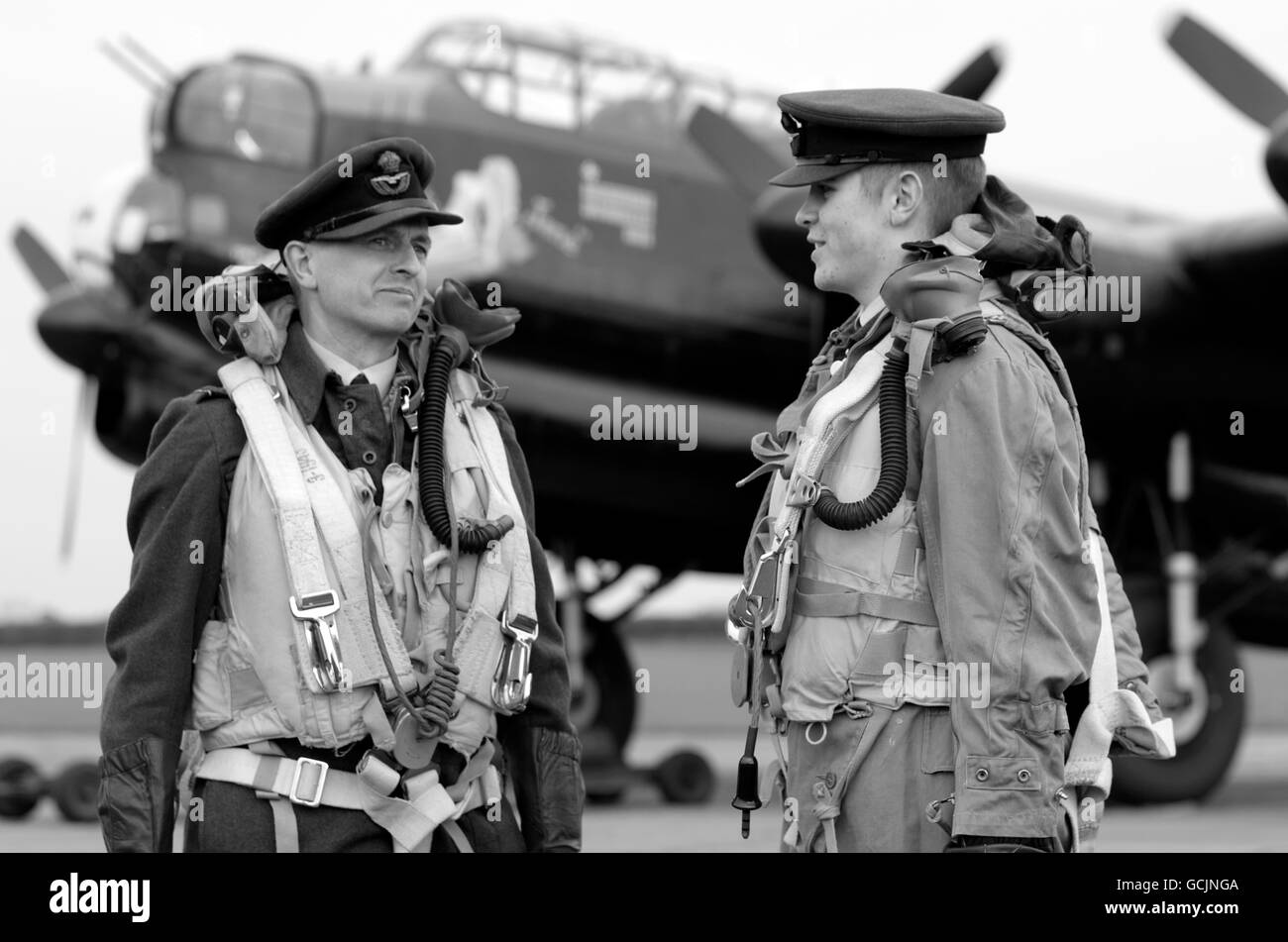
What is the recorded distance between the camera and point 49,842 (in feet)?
29.7

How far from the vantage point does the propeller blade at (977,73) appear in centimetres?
945

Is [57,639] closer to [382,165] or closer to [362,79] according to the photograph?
[362,79]

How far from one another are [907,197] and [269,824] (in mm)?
1534

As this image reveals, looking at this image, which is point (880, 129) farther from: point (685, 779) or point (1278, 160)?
point (685, 779)

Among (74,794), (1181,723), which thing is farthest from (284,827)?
(1181,723)

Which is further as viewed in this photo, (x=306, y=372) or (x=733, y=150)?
(x=733, y=150)

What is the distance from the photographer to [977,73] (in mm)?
9453

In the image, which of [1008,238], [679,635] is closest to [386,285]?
[1008,238]

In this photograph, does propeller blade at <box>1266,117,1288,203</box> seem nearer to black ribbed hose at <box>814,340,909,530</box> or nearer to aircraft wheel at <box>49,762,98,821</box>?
black ribbed hose at <box>814,340,909,530</box>

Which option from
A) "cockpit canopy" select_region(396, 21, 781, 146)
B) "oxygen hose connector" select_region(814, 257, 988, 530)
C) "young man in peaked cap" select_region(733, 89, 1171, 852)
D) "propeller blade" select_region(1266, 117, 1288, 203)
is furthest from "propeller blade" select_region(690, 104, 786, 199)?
"oxygen hose connector" select_region(814, 257, 988, 530)

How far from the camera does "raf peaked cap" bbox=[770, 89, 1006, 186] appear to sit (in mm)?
2912

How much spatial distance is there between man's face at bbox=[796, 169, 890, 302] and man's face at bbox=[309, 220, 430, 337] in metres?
0.76
